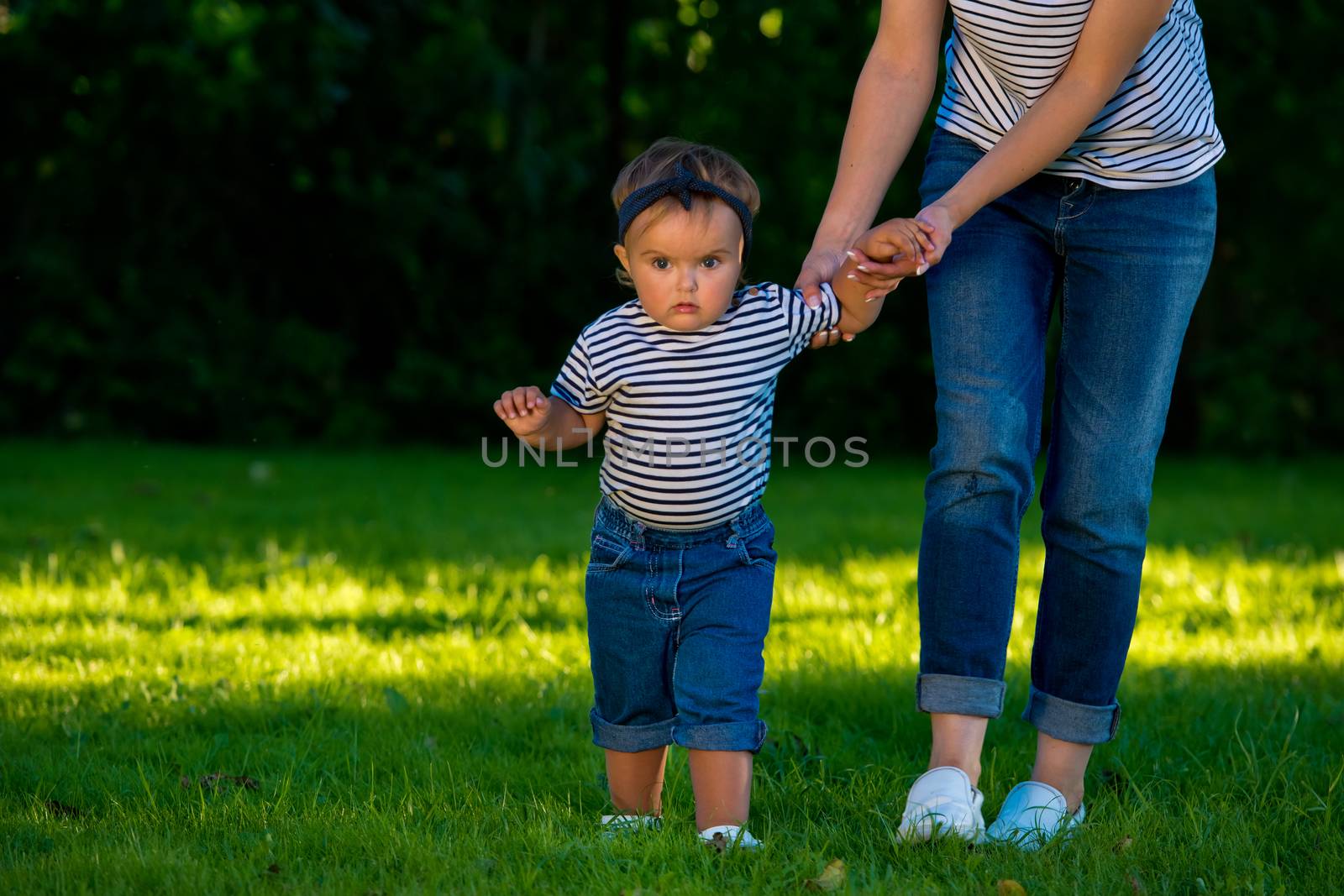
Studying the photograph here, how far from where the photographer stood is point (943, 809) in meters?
2.54

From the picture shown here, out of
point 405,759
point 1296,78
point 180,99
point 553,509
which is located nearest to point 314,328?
point 180,99

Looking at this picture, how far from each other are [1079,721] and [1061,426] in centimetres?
56

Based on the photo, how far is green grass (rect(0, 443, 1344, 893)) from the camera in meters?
2.45

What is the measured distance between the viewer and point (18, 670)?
12.4 ft

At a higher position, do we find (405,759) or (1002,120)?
(1002,120)

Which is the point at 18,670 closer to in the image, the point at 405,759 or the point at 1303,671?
the point at 405,759

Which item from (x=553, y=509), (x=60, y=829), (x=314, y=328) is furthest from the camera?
(x=314, y=328)

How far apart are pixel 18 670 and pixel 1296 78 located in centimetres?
1171

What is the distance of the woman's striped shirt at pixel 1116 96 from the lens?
2646mm

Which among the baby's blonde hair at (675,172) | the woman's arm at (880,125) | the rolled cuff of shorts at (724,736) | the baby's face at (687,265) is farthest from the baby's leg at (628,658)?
the woman's arm at (880,125)

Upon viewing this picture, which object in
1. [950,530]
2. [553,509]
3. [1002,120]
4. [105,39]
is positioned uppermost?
[105,39]

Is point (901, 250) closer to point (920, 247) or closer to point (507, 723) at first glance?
point (920, 247)

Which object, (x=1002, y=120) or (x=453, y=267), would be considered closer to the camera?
(x=1002, y=120)

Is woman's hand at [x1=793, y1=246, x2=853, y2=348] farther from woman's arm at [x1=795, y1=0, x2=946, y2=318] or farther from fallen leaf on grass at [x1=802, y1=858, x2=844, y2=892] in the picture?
fallen leaf on grass at [x1=802, y1=858, x2=844, y2=892]
